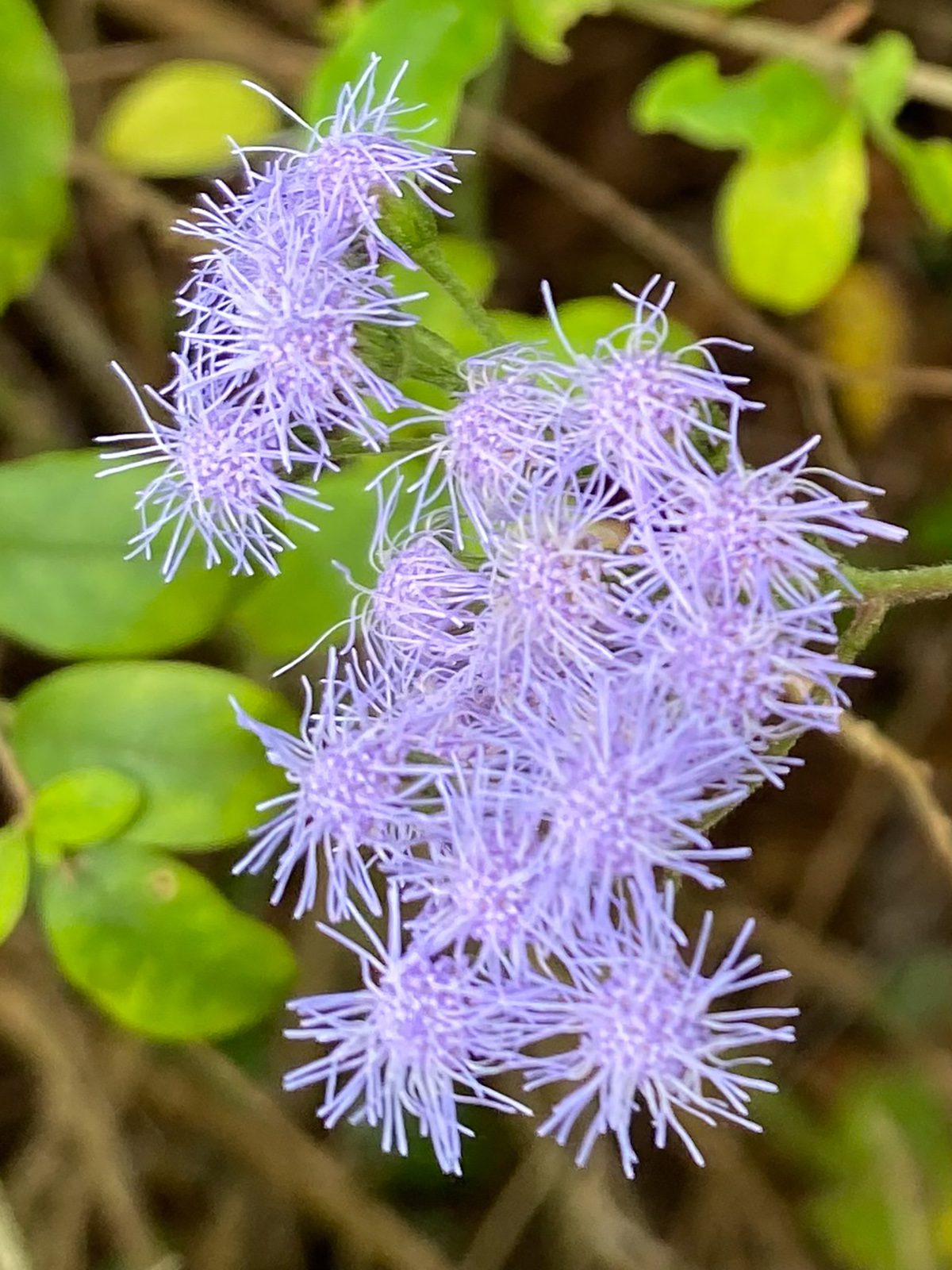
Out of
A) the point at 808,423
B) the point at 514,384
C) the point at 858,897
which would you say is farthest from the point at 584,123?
the point at 514,384

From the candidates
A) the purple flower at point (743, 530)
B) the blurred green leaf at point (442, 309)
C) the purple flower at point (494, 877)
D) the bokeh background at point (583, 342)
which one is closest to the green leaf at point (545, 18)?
the bokeh background at point (583, 342)

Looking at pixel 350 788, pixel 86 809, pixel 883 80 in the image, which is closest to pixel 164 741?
pixel 86 809

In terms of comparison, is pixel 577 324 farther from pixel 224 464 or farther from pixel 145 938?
pixel 145 938

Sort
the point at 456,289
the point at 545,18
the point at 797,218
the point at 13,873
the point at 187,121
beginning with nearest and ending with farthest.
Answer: the point at 456,289, the point at 13,873, the point at 545,18, the point at 797,218, the point at 187,121

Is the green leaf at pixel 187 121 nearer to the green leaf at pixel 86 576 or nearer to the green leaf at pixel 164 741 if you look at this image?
the green leaf at pixel 86 576

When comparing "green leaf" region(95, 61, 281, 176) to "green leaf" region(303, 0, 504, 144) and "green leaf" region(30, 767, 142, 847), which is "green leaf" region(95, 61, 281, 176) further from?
"green leaf" region(30, 767, 142, 847)

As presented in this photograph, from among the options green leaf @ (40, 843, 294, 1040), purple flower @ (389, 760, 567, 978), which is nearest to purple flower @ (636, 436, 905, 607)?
purple flower @ (389, 760, 567, 978)
